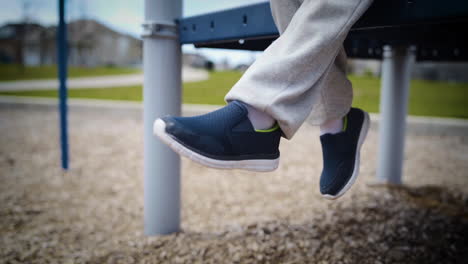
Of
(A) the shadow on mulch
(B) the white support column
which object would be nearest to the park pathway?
(B) the white support column

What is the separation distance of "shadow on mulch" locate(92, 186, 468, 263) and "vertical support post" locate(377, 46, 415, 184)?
1.40 ft

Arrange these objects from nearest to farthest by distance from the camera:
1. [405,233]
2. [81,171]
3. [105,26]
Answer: [405,233], [81,171], [105,26]

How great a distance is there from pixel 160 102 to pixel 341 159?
678mm

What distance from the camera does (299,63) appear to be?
0.72 metres

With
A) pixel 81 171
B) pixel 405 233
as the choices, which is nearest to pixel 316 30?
pixel 405 233

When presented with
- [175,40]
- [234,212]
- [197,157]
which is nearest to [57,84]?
[234,212]

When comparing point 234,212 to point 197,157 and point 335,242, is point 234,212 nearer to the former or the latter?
point 335,242

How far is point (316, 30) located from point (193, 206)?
1.37 m

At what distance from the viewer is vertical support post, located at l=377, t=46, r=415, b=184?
6.35ft

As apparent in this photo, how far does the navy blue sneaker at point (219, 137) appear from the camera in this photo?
0.73 meters

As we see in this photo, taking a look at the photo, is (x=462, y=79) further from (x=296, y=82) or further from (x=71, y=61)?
(x=71, y=61)

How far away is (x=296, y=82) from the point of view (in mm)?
732

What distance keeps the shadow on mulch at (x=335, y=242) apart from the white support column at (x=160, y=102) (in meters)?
0.10

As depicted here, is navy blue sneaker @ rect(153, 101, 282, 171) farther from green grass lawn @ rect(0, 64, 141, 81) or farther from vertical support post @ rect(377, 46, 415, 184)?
green grass lawn @ rect(0, 64, 141, 81)
